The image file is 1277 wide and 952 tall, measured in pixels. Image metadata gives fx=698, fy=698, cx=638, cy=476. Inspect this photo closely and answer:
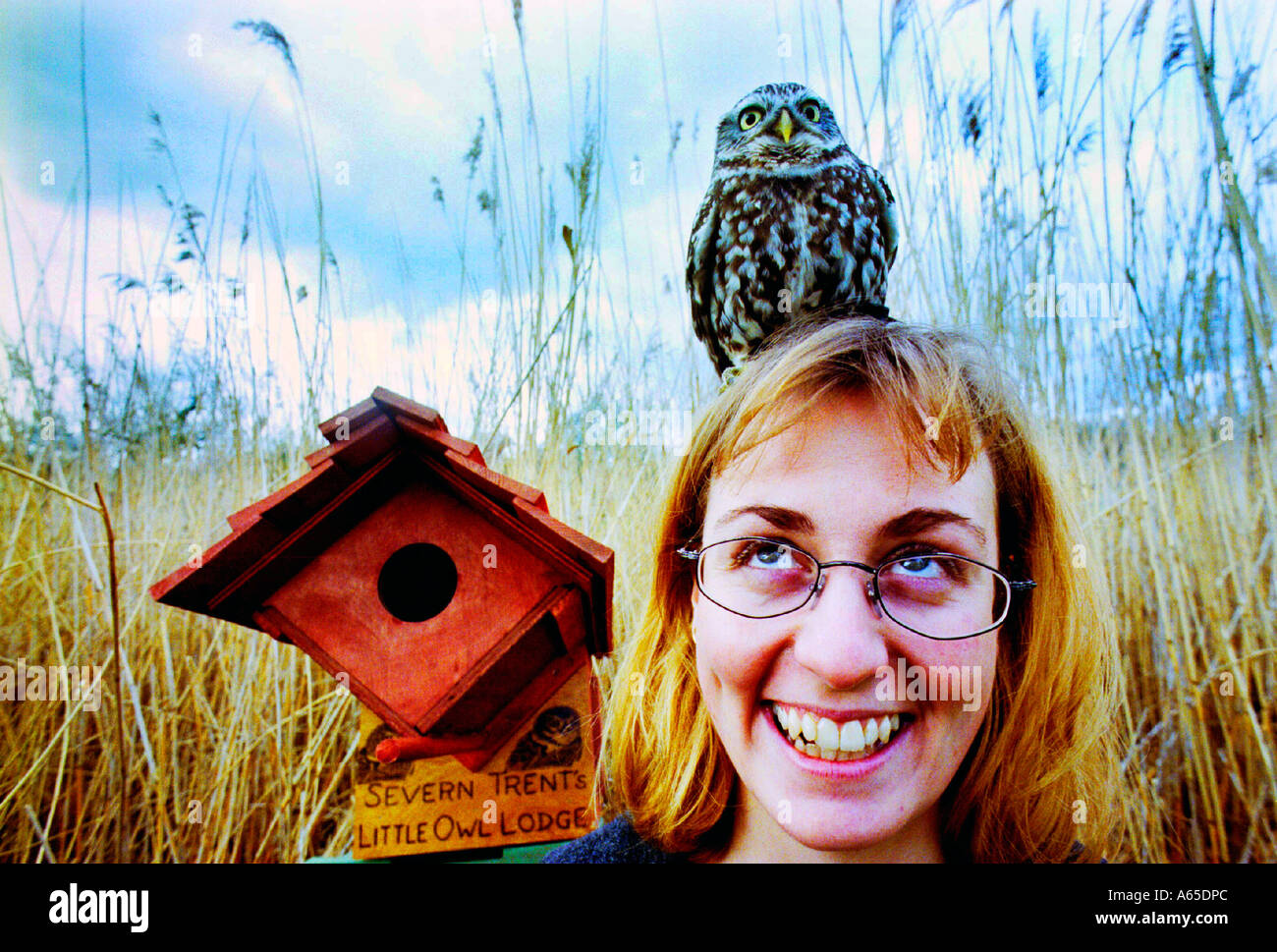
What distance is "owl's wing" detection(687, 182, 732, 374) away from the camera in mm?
841

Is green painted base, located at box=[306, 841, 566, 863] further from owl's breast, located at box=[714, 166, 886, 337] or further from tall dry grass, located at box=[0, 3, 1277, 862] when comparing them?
owl's breast, located at box=[714, 166, 886, 337]

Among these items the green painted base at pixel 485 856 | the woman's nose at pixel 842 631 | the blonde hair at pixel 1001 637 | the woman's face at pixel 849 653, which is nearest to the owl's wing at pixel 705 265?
the blonde hair at pixel 1001 637

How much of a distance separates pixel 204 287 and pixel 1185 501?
1442 mm

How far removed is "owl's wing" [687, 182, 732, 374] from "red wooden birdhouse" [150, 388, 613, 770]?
0.34 m

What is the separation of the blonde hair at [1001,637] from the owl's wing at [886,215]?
0.52ft

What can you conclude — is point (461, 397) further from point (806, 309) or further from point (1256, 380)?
point (1256, 380)

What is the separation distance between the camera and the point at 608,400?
1.05 m

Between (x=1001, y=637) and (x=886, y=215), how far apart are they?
50 centimetres

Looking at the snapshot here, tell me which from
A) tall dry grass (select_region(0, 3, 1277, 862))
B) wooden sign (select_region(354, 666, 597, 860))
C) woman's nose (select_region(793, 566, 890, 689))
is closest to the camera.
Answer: woman's nose (select_region(793, 566, 890, 689))

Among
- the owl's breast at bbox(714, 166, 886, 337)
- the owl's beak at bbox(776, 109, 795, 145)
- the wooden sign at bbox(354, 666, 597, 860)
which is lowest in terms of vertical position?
the wooden sign at bbox(354, 666, 597, 860)

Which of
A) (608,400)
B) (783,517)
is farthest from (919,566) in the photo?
(608,400)

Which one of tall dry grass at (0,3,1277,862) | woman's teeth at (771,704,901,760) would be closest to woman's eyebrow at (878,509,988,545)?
woman's teeth at (771,704,901,760)

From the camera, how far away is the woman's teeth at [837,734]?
26.5 inches
